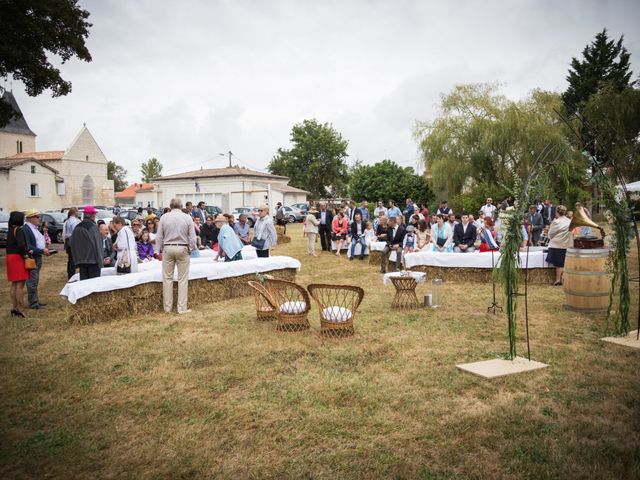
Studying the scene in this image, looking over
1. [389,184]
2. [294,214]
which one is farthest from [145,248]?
[294,214]

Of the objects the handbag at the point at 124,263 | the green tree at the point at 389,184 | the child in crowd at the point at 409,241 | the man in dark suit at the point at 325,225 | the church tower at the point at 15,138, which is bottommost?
the handbag at the point at 124,263

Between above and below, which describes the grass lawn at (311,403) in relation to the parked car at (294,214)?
below

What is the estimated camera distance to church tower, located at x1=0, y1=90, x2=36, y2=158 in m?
58.0

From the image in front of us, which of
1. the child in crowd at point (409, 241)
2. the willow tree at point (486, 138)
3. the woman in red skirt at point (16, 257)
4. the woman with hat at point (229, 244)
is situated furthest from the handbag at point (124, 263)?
the willow tree at point (486, 138)

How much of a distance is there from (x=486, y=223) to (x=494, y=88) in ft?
65.8

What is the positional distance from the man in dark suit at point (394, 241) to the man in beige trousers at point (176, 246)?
6580 millimetres

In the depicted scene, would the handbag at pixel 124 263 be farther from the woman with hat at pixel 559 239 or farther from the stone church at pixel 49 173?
the stone church at pixel 49 173

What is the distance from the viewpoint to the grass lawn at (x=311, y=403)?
12.1 feet

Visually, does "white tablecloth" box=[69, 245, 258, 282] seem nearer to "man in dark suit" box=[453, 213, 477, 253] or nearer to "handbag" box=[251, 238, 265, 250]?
"handbag" box=[251, 238, 265, 250]

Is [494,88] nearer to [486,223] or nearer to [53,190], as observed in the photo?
[486,223]

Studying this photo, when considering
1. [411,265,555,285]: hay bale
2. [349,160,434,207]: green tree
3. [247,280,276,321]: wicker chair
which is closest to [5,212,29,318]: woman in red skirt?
[247,280,276,321]: wicker chair

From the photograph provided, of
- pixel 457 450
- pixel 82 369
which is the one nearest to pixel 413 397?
pixel 457 450

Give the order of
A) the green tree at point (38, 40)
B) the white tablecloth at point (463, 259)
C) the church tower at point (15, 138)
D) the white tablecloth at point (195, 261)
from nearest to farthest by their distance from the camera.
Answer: the white tablecloth at point (195, 261)
the white tablecloth at point (463, 259)
the green tree at point (38, 40)
the church tower at point (15, 138)

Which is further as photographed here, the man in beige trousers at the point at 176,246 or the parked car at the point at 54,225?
the parked car at the point at 54,225
